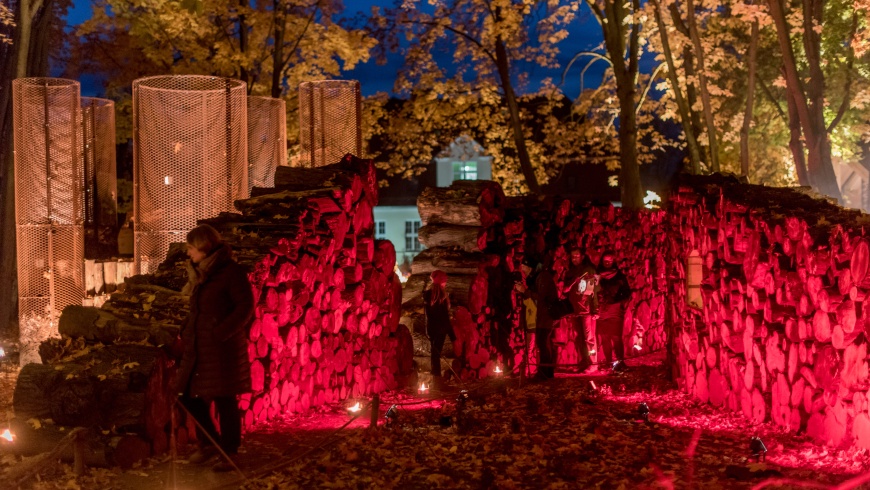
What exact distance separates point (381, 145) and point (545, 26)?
20810mm

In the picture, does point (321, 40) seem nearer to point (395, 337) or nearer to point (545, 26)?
point (545, 26)

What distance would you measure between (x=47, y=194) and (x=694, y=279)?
Answer: 27.7ft

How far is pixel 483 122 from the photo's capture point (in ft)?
99.6

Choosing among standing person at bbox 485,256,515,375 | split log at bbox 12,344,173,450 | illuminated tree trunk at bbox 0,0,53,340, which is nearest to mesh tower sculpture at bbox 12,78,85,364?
illuminated tree trunk at bbox 0,0,53,340

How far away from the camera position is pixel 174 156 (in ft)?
40.5

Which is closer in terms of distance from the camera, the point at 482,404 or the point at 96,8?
the point at 482,404

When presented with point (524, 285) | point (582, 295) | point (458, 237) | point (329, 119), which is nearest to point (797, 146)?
point (524, 285)

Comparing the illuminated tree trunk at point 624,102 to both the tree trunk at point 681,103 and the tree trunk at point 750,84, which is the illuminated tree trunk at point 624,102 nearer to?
the tree trunk at point 681,103

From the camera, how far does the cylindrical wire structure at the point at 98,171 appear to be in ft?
43.5

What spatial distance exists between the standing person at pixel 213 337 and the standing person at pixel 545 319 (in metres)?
5.82

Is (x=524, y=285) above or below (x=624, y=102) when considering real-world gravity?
below

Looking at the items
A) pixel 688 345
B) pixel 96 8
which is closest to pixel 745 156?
pixel 688 345

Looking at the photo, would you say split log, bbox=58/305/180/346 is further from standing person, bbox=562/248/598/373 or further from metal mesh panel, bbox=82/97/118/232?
metal mesh panel, bbox=82/97/118/232

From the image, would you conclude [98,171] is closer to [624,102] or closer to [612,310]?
[612,310]
